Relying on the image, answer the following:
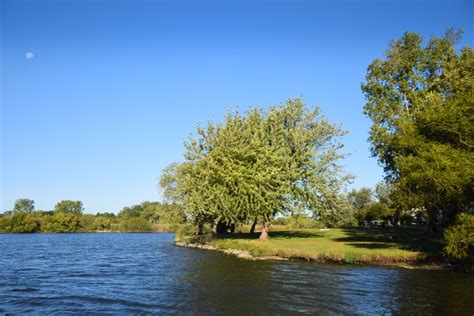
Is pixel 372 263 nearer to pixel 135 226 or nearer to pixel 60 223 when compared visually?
pixel 60 223

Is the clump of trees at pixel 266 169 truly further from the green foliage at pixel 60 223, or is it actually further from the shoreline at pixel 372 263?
the green foliage at pixel 60 223

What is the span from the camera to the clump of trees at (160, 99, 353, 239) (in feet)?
143

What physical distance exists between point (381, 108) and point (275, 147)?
14.1 metres

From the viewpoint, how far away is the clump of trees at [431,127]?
27.1m

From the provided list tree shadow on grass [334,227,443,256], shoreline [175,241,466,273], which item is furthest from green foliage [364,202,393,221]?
shoreline [175,241,466,273]

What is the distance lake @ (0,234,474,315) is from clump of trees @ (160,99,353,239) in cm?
1090

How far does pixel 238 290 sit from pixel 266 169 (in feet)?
70.6

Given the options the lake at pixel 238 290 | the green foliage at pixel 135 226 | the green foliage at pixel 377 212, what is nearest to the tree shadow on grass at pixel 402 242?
the lake at pixel 238 290

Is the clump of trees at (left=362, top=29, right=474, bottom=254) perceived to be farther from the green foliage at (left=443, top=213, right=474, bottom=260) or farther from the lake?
the lake

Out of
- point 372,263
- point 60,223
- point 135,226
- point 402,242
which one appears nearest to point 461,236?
point 372,263

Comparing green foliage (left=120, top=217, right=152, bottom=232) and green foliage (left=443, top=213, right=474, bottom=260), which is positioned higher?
green foliage (left=120, top=217, right=152, bottom=232)

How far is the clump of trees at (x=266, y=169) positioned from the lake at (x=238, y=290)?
10901mm

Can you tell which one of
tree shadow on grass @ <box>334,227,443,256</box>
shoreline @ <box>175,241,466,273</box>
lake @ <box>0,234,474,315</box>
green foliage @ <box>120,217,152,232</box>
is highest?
green foliage @ <box>120,217,152,232</box>

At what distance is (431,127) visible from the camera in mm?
29547
